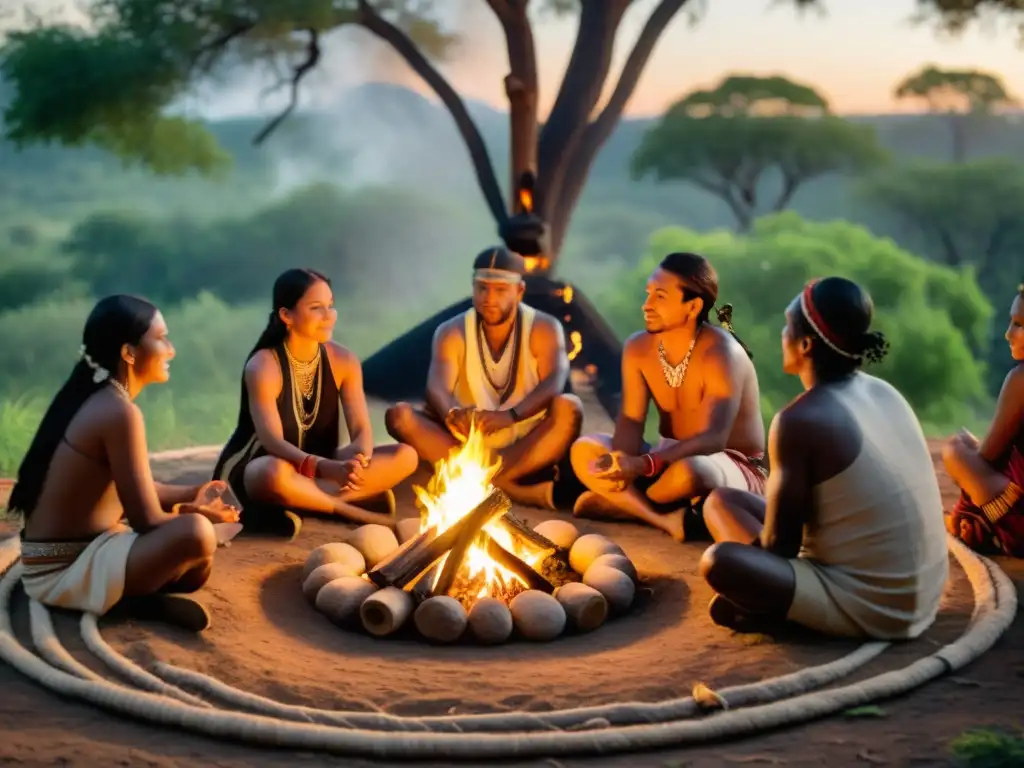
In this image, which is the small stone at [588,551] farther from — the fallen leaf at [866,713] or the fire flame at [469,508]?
the fallen leaf at [866,713]

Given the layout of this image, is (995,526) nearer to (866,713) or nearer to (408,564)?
(866,713)

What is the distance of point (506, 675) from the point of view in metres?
4.59

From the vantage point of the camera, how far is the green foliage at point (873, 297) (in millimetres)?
15188

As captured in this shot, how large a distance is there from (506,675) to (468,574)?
867 mm

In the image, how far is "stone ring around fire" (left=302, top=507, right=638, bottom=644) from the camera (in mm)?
5051

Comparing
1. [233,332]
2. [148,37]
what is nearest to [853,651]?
[148,37]

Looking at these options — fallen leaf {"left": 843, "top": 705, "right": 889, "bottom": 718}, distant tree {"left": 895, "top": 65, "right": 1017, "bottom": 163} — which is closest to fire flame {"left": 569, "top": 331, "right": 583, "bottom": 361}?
fallen leaf {"left": 843, "top": 705, "right": 889, "bottom": 718}

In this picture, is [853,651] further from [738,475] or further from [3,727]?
[3,727]

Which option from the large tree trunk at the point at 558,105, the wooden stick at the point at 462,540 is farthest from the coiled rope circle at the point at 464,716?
the large tree trunk at the point at 558,105

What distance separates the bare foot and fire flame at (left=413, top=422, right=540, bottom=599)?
94cm

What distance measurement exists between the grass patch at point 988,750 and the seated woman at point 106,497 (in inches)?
108

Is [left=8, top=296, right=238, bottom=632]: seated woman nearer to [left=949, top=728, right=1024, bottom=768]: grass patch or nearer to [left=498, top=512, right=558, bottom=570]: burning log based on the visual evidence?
[left=498, top=512, right=558, bottom=570]: burning log

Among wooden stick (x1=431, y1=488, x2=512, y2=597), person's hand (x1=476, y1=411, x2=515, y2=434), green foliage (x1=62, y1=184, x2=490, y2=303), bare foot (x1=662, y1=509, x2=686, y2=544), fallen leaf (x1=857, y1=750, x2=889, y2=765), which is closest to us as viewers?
fallen leaf (x1=857, y1=750, x2=889, y2=765)

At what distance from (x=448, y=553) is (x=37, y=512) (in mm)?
1640
